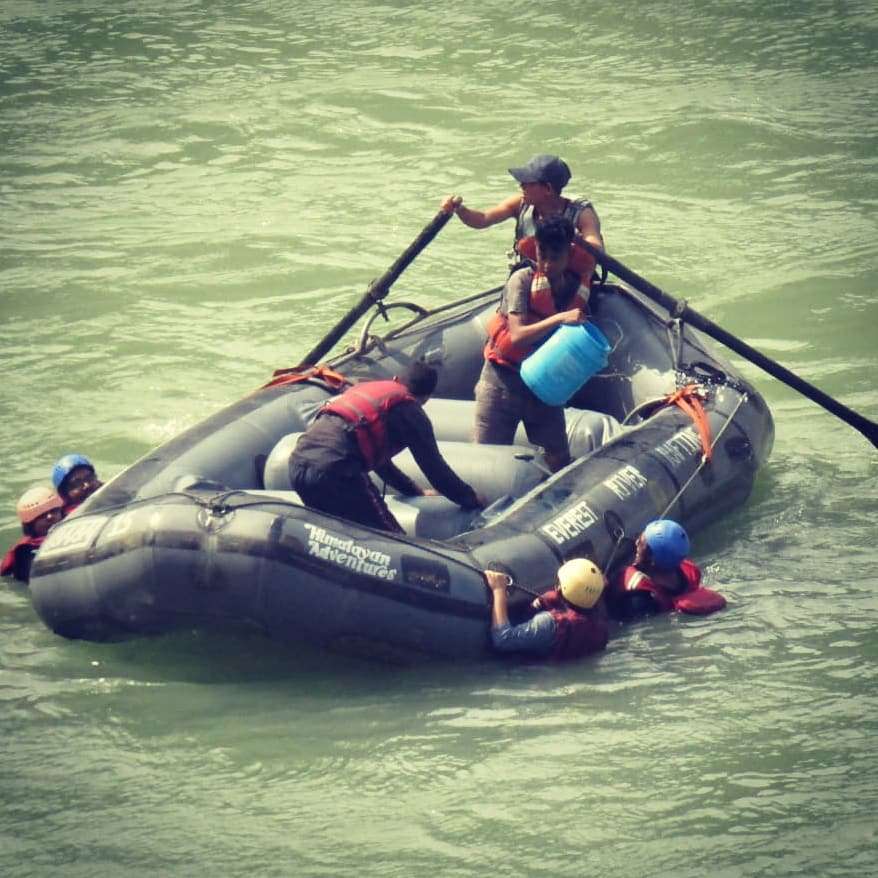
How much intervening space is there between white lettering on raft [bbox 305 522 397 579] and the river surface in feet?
1.58

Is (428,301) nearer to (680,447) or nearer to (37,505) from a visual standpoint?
(680,447)

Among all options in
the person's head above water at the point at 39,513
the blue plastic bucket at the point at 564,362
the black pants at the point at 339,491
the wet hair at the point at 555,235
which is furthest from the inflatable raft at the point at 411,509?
the wet hair at the point at 555,235

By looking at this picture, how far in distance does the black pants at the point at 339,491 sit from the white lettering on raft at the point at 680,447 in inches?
57.6

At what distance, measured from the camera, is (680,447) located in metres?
7.74

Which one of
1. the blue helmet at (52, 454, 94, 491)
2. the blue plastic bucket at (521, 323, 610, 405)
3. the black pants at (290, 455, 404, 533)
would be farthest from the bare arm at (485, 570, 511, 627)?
the blue helmet at (52, 454, 94, 491)

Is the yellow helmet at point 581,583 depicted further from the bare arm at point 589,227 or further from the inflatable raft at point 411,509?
the bare arm at point 589,227

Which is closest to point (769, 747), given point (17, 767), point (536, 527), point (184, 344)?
point (536, 527)

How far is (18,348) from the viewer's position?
1037 cm

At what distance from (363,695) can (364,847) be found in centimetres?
93

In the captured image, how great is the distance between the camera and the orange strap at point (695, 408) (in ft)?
25.6

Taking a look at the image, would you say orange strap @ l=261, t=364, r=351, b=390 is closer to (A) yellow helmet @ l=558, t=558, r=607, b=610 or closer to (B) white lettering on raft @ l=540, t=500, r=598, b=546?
(B) white lettering on raft @ l=540, t=500, r=598, b=546

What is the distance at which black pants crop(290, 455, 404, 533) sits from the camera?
6734mm

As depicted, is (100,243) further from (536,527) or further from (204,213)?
(536,527)

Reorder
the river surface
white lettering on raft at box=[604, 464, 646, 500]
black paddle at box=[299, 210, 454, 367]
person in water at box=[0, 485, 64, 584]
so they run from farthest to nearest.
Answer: black paddle at box=[299, 210, 454, 367]
person in water at box=[0, 485, 64, 584]
white lettering on raft at box=[604, 464, 646, 500]
the river surface
